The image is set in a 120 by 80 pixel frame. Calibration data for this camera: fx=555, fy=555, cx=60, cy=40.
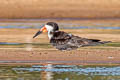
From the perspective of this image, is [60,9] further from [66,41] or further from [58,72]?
[58,72]

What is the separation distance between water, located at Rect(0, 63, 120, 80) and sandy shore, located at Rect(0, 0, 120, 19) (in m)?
18.2

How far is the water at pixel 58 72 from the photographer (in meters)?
12.1

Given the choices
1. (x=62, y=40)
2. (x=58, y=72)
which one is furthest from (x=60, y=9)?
(x=58, y=72)

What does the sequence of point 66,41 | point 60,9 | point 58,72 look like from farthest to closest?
point 60,9 → point 66,41 → point 58,72

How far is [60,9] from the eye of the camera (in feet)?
108

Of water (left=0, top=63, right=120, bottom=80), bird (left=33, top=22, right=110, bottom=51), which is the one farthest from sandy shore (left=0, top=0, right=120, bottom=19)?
water (left=0, top=63, right=120, bottom=80)

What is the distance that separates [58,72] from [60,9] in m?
20.3

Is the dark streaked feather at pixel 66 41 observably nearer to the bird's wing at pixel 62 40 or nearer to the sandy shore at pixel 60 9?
the bird's wing at pixel 62 40

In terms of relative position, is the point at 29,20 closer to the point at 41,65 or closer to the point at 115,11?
the point at 115,11

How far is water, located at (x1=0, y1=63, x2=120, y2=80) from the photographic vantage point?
12125mm

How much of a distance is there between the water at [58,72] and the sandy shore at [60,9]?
18.2 m

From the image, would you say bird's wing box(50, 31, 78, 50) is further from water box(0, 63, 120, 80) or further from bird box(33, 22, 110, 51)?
water box(0, 63, 120, 80)

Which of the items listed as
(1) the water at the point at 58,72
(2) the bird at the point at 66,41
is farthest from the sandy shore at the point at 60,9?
(1) the water at the point at 58,72

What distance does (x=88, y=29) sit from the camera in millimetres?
24781
